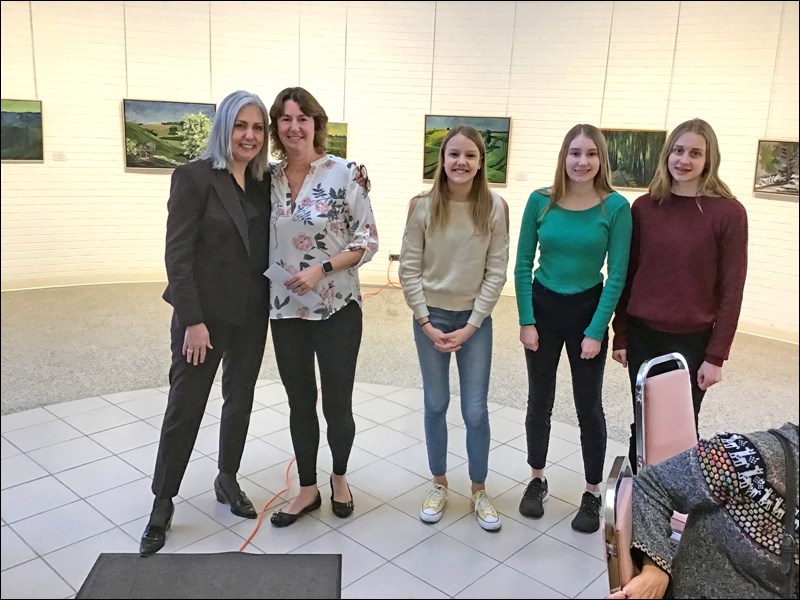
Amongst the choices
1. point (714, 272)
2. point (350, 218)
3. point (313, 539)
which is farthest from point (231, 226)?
point (714, 272)

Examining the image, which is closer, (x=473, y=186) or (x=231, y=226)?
(x=231, y=226)

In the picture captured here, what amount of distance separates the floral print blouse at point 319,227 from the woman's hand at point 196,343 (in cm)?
24

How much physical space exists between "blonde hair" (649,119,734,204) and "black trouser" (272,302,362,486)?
1.14 metres

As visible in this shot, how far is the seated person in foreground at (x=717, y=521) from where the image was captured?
1.16 m

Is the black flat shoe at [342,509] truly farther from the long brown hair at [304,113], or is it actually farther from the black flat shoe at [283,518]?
the long brown hair at [304,113]

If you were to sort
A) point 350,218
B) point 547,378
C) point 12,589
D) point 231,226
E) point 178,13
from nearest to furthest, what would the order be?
point 12,589, point 231,226, point 350,218, point 547,378, point 178,13

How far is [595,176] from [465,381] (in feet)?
2.88

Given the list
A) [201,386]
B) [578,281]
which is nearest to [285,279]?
[201,386]

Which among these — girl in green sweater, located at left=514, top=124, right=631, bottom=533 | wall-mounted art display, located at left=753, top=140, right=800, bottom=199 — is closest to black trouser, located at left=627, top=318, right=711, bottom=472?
girl in green sweater, located at left=514, top=124, right=631, bottom=533

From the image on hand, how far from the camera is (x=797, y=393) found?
1.21m

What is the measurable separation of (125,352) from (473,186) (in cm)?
327

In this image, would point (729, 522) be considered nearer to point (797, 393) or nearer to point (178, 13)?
point (797, 393)

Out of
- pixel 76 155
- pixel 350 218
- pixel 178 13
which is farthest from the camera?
pixel 76 155

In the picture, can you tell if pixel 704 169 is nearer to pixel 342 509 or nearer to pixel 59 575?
pixel 342 509
